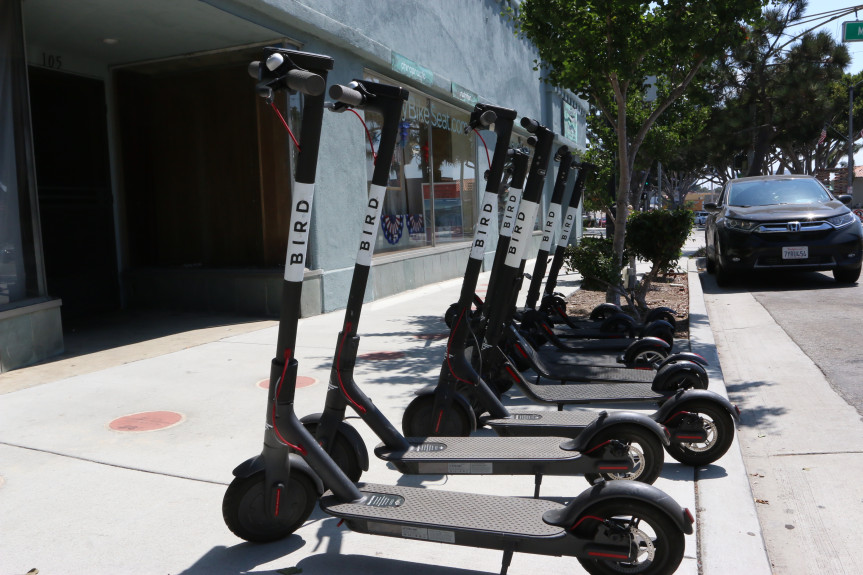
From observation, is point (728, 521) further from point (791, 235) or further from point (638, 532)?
point (791, 235)

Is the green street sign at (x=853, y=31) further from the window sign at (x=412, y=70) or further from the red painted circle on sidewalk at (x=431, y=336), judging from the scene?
the red painted circle on sidewalk at (x=431, y=336)

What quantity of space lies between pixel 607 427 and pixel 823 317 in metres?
6.51

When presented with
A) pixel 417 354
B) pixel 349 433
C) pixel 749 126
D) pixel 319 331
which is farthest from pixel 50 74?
pixel 749 126

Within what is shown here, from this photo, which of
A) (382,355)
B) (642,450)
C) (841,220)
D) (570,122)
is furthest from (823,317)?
(570,122)

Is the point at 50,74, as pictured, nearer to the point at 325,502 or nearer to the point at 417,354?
the point at 417,354

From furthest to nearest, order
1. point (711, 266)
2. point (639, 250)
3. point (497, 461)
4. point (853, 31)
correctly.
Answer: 1. point (853, 31)
2. point (711, 266)
3. point (639, 250)
4. point (497, 461)

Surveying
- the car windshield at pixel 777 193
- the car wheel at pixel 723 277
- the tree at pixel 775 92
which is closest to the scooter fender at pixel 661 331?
the car wheel at pixel 723 277

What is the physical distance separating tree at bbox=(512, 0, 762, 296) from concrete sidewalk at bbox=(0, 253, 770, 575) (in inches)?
133

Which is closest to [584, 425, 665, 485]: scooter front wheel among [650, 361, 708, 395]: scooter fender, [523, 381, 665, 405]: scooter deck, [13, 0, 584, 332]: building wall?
[523, 381, 665, 405]: scooter deck

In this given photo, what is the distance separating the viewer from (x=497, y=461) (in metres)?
3.29

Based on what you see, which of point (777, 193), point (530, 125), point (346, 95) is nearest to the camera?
point (346, 95)

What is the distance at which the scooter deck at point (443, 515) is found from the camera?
2.64 meters

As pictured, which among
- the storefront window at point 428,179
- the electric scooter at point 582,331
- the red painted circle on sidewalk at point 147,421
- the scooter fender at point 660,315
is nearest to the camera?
the red painted circle on sidewalk at point 147,421

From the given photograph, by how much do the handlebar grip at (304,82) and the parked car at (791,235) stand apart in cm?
1021
